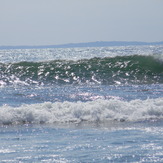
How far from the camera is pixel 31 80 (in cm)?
3338

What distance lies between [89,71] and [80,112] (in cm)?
2096

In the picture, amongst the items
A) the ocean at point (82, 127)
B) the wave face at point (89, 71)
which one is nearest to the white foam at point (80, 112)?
the ocean at point (82, 127)

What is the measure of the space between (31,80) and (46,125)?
19.4 meters

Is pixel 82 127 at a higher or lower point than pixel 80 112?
lower

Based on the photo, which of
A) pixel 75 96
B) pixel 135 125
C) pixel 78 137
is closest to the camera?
pixel 78 137

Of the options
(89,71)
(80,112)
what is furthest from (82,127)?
(89,71)

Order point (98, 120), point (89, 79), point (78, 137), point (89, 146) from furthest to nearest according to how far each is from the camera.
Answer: point (89, 79), point (98, 120), point (78, 137), point (89, 146)

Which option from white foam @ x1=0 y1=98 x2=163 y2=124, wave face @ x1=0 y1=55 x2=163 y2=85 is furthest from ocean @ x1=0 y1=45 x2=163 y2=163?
wave face @ x1=0 y1=55 x2=163 y2=85

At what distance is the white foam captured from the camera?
14961 mm

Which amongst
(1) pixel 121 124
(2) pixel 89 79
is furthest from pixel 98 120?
(2) pixel 89 79

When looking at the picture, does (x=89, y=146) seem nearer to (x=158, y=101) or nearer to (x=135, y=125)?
(x=135, y=125)

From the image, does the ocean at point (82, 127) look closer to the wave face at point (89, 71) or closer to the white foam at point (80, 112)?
the white foam at point (80, 112)

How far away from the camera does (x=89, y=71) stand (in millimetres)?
36469

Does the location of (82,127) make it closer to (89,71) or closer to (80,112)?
(80,112)
